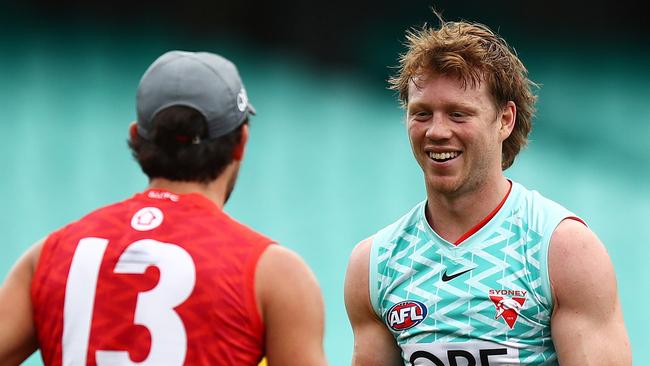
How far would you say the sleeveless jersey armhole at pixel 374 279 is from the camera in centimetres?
385

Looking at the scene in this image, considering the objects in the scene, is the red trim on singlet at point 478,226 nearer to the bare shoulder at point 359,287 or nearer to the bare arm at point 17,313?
the bare shoulder at point 359,287

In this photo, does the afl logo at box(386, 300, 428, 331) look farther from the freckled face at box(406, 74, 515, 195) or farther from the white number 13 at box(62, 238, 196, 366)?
the white number 13 at box(62, 238, 196, 366)

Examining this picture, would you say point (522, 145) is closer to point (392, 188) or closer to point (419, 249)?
point (419, 249)

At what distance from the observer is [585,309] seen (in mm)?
3434

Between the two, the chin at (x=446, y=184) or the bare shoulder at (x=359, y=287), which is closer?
the chin at (x=446, y=184)

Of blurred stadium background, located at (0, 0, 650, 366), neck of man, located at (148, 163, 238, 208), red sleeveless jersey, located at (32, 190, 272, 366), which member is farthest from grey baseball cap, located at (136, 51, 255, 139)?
blurred stadium background, located at (0, 0, 650, 366)

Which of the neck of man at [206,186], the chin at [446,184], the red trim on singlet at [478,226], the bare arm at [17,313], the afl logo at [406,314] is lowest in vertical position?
the bare arm at [17,313]

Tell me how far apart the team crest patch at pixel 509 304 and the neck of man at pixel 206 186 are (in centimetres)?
109

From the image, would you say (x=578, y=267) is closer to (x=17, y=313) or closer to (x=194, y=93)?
(x=194, y=93)

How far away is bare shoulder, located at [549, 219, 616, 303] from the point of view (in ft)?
11.3

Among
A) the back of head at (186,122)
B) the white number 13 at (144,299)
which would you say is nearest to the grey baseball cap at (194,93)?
the back of head at (186,122)

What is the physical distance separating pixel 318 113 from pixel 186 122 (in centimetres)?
603

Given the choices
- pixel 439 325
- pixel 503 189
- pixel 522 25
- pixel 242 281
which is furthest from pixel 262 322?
pixel 522 25

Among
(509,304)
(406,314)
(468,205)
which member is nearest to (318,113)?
(468,205)
